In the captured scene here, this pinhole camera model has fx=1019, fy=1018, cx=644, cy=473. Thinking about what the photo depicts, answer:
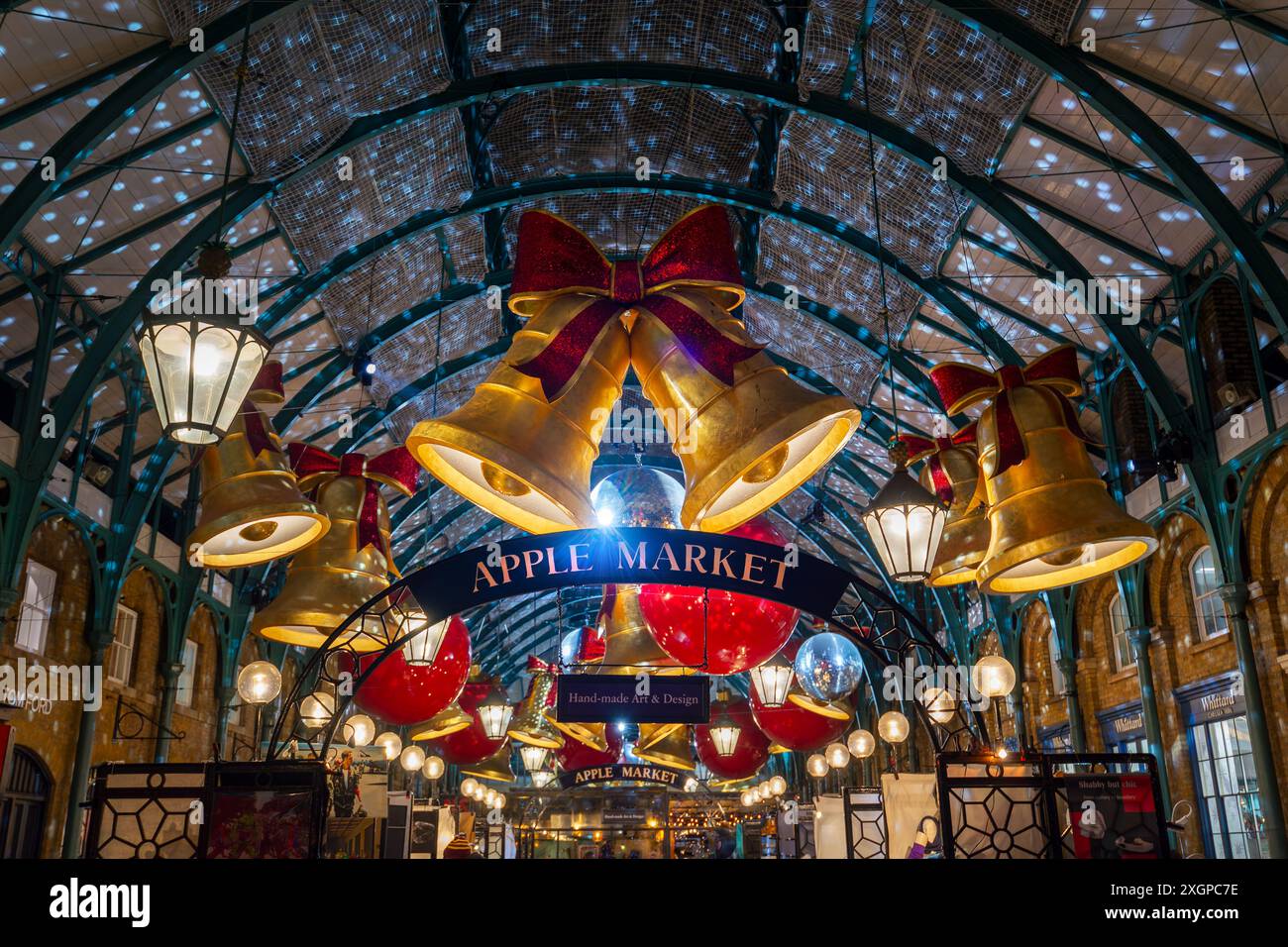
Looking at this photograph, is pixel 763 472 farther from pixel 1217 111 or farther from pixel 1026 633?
pixel 1026 633

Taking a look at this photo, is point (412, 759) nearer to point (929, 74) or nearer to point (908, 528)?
point (929, 74)

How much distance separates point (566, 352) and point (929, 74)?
10.1 metres

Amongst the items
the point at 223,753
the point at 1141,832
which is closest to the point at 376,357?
the point at 223,753

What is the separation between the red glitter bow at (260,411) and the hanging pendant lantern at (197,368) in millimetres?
325

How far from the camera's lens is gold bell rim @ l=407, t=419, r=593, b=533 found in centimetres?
326

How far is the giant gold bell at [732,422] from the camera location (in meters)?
3.29

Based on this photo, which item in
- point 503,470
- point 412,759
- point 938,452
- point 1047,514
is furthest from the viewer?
point 412,759

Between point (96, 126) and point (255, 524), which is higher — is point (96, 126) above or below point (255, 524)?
above

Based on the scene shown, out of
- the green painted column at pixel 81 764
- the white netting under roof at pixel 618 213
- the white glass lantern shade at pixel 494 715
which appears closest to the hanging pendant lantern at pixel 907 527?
the white glass lantern shade at pixel 494 715

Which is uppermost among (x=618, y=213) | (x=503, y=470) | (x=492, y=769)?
(x=618, y=213)

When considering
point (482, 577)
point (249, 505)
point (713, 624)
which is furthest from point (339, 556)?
point (713, 624)

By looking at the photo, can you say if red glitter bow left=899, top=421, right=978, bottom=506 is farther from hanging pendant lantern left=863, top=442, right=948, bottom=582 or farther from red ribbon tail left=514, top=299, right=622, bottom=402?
red ribbon tail left=514, top=299, right=622, bottom=402

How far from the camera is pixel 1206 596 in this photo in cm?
1409

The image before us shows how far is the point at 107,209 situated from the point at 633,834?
1259 inches
